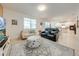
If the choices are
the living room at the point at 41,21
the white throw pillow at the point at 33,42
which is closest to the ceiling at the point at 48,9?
the living room at the point at 41,21

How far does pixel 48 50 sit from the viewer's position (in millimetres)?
1869

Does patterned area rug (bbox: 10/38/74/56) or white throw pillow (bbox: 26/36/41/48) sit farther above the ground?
white throw pillow (bbox: 26/36/41/48)

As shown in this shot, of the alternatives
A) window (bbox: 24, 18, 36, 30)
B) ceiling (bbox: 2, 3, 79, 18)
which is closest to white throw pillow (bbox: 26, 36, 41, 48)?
window (bbox: 24, 18, 36, 30)

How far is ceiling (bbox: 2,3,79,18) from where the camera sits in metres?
1.82

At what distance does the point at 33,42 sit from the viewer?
1871 mm

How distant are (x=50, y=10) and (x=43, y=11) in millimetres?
121

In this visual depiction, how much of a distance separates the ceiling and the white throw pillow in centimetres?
38

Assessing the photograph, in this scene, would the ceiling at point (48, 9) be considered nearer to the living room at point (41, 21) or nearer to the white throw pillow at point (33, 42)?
the living room at point (41, 21)

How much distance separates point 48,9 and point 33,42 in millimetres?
619

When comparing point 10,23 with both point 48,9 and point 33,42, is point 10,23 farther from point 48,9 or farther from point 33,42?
point 48,9

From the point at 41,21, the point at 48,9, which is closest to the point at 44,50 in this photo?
the point at 41,21

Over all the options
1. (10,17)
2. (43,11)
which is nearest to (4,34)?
(10,17)

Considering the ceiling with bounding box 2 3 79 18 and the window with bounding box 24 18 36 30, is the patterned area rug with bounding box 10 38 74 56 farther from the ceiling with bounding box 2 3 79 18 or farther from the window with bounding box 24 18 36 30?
the ceiling with bounding box 2 3 79 18

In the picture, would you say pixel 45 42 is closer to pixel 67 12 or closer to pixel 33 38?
pixel 33 38
